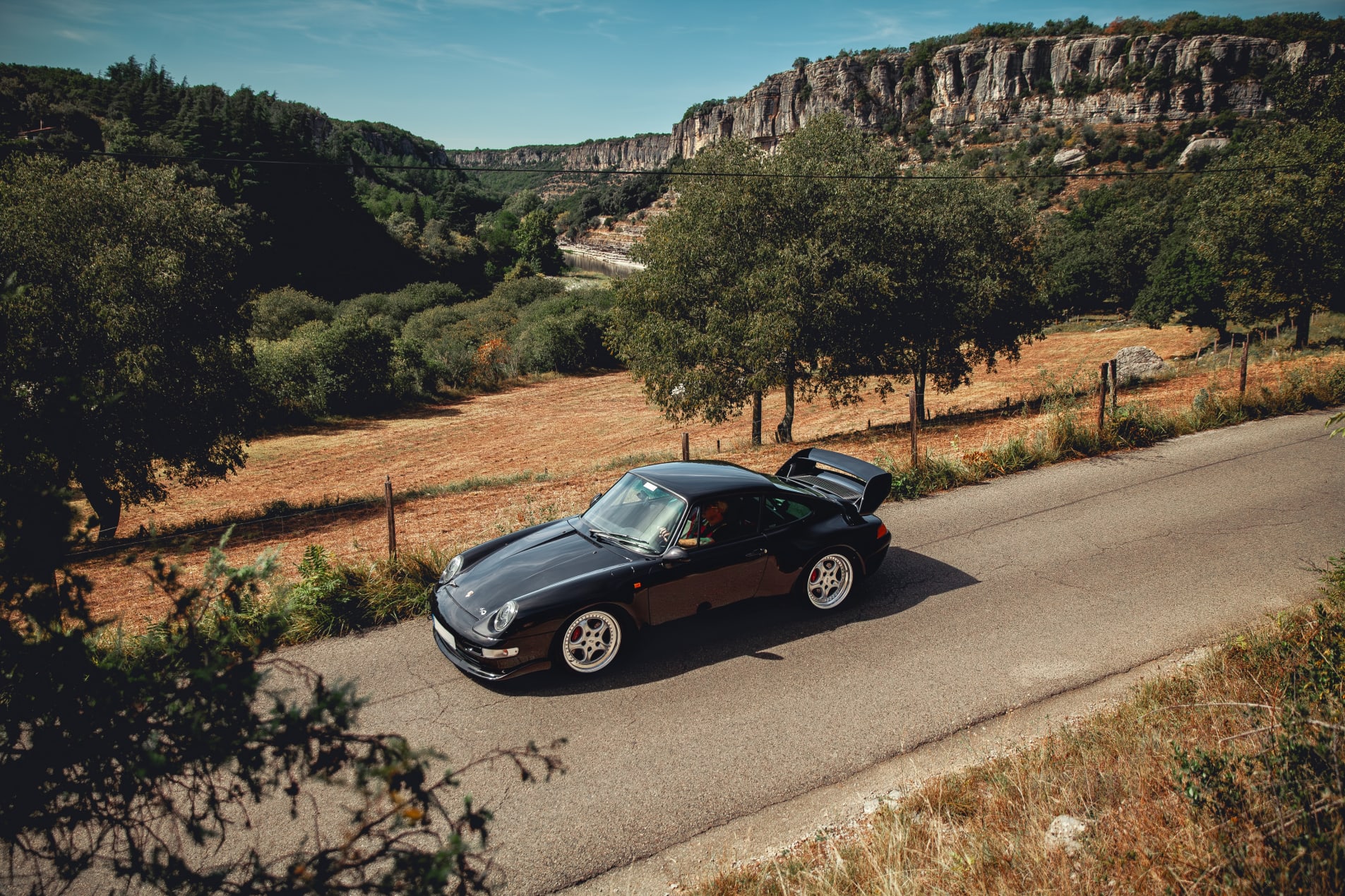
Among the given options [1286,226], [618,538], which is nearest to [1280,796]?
[618,538]

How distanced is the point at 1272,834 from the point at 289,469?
92.7ft

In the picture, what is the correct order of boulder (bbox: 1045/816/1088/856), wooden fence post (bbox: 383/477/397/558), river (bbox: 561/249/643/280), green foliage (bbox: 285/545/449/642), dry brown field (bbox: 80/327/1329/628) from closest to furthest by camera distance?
boulder (bbox: 1045/816/1088/856), green foliage (bbox: 285/545/449/642), wooden fence post (bbox: 383/477/397/558), dry brown field (bbox: 80/327/1329/628), river (bbox: 561/249/643/280)

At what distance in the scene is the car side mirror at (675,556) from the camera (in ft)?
20.0

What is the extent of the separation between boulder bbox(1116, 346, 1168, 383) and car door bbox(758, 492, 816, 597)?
85.2 feet

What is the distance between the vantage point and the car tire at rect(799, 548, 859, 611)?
6879mm

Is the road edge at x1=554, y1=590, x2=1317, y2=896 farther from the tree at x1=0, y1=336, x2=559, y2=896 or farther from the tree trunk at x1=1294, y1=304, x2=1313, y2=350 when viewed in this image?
the tree trunk at x1=1294, y1=304, x2=1313, y2=350

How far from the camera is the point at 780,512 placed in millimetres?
6809

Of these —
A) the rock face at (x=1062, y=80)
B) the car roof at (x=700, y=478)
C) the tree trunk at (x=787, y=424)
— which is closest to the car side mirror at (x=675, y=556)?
the car roof at (x=700, y=478)

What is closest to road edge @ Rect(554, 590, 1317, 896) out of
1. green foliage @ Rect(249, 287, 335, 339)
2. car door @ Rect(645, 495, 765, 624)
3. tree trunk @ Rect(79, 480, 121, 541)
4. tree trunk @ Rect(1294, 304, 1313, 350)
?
car door @ Rect(645, 495, 765, 624)

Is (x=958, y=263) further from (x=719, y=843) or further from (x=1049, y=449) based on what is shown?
(x=719, y=843)

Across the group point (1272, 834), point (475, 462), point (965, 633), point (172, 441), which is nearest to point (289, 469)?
point (475, 462)

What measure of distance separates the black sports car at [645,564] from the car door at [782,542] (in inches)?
0.4

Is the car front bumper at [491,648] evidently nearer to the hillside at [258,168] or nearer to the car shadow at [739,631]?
the car shadow at [739,631]

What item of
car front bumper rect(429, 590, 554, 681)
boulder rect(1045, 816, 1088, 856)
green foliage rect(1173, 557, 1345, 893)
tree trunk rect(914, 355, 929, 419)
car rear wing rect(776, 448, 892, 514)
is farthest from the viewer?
tree trunk rect(914, 355, 929, 419)
